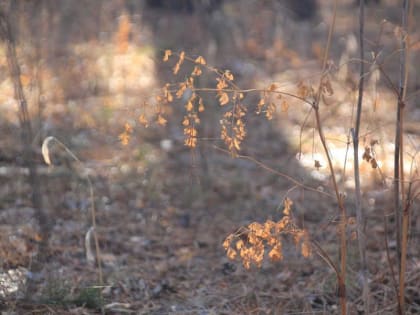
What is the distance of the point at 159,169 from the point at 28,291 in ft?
10.1

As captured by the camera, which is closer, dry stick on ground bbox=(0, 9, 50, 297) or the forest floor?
dry stick on ground bbox=(0, 9, 50, 297)

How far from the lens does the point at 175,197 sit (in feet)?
19.3

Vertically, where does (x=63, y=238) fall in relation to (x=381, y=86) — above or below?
below

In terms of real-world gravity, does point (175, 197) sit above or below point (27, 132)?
below

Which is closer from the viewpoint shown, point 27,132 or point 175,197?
point 27,132

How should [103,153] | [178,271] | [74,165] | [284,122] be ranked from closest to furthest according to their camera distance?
[178,271]
[74,165]
[103,153]
[284,122]

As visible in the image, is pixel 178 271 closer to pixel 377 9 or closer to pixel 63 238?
pixel 63 238

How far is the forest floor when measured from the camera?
3783mm

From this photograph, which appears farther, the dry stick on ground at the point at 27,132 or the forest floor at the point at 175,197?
the forest floor at the point at 175,197

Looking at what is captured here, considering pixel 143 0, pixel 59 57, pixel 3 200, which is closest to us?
pixel 3 200

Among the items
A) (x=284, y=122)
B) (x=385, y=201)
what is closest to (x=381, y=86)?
(x=284, y=122)

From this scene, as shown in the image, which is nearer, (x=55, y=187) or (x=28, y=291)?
(x=28, y=291)

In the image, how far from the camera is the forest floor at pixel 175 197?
378cm

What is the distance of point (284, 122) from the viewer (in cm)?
802
